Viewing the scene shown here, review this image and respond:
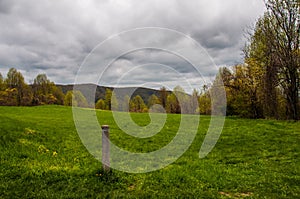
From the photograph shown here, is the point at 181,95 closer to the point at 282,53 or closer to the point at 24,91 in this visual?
the point at 282,53

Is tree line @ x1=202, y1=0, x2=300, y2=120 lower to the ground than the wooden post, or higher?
higher

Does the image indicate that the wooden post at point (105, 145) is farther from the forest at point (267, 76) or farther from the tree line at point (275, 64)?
the tree line at point (275, 64)

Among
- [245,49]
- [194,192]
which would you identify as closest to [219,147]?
[194,192]

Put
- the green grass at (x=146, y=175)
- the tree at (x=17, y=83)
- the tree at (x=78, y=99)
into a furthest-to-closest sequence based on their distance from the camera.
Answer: the tree at (x=17, y=83)
the tree at (x=78, y=99)
the green grass at (x=146, y=175)

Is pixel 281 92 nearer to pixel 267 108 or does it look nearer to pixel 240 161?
pixel 267 108

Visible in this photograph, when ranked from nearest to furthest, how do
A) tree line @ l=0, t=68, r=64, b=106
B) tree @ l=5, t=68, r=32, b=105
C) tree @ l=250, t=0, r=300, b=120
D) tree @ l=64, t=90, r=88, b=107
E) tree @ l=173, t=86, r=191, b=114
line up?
tree @ l=64, t=90, r=88, b=107, tree @ l=173, t=86, r=191, b=114, tree @ l=250, t=0, r=300, b=120, tree line @ l=0, t=68, r=64, b=106, tree @ l=5, t=68, r=32, b=105

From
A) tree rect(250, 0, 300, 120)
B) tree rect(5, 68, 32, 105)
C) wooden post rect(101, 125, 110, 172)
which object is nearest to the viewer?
wooden post rect(101, 125, 110, 172)

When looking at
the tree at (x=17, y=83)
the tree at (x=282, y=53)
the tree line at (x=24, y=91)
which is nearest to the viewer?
the tree at (x=282, y=53)

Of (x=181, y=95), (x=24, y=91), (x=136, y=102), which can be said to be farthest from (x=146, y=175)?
(x=24, y=91)

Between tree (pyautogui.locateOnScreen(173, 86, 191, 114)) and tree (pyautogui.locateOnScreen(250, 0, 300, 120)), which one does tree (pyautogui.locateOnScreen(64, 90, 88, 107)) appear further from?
tree (pyautogui.locateOnScreen(250, 0, 300, 120))

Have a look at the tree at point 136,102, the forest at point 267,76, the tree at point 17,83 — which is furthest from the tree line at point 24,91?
the forest at point 267,76

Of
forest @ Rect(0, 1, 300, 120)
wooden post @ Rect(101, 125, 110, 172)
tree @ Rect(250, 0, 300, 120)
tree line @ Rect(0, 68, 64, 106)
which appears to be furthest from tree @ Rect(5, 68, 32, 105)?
wooden post @ Rect(101, 125, 110, 172)

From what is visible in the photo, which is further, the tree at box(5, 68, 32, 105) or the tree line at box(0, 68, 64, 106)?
the tree at box(5, 68, 32, 105)

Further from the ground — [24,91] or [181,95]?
[24,91]
